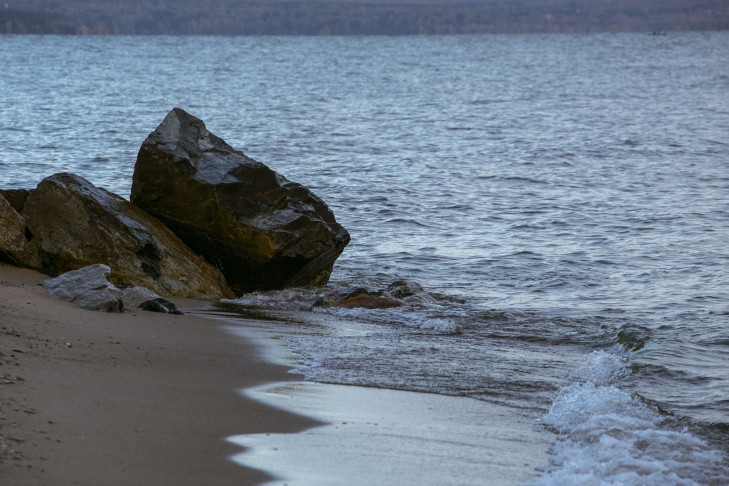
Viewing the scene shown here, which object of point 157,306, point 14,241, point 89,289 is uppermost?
point 14,241

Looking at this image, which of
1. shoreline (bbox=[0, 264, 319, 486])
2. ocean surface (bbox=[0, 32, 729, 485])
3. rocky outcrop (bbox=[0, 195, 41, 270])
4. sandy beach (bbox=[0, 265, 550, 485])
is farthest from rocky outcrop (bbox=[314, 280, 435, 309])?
rocky outcrop (bbox=[0, 195, 41, 270])

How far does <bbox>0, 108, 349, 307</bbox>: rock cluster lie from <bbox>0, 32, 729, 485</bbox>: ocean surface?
0.56 metres

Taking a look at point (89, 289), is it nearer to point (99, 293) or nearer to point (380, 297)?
point (99, 293)

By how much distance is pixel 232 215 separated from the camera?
11672 mm

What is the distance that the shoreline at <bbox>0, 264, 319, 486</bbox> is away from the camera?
5.01 metres

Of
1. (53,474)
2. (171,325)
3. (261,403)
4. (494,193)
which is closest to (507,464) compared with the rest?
(261,403)

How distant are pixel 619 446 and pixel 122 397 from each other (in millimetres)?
3238

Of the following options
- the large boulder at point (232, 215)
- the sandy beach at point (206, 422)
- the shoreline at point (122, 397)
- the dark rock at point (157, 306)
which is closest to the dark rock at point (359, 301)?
the large boulder at point (232, 215)

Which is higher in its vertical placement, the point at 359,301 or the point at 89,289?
the point at 89,289

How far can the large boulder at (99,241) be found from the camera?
10.6 metres

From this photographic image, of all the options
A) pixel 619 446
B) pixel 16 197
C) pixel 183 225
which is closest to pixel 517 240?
pixel 183 225

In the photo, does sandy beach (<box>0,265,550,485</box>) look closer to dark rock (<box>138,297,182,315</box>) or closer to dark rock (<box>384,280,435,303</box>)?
dark rock (<box>138,297,182,315</box>)

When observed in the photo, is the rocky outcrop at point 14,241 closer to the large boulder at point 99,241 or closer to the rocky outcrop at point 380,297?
the large boulder at point 99,241

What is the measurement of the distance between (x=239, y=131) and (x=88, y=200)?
75.0ft
